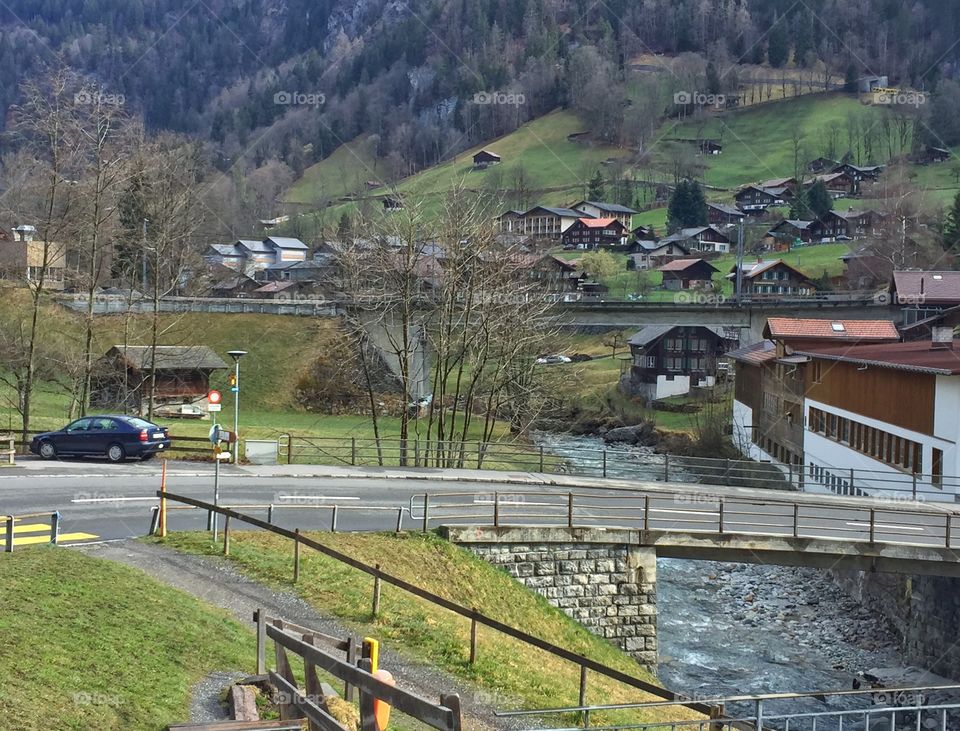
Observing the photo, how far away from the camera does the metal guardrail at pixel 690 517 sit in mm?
22562

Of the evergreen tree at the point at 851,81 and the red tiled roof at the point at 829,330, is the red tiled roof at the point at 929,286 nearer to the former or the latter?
the red tiled roof at the point at 829,330

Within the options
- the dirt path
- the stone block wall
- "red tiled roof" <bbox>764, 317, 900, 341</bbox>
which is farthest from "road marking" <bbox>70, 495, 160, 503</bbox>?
"red tiled roof" <bbox>764, 317, 900, 341</bbox>

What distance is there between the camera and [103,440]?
30.3 meters

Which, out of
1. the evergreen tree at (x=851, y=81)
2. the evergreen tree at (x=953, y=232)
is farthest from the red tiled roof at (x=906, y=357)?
the evergreen tree at (x=851, y=81)

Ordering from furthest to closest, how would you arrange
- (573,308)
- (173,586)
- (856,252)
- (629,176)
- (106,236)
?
(629,176)
(856,252)
(573,308)
(106,236)
(173,586)

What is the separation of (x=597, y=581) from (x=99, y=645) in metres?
12.7

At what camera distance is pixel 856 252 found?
10975 centimetres

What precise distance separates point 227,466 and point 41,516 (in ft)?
38.5

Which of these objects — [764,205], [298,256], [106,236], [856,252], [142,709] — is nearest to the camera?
[142,709]

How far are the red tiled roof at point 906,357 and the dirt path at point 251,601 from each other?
74.3ft

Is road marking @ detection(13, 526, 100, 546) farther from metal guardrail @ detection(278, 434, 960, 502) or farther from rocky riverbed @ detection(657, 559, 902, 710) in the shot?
rocky riverbed @ detection(657, 559, 902, 710)

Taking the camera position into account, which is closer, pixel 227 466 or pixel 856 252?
pixel 227 466

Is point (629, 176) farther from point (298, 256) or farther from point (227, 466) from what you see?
point (227, 466)

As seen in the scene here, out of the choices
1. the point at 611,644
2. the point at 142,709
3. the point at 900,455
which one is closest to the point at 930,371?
the point at 900,455
